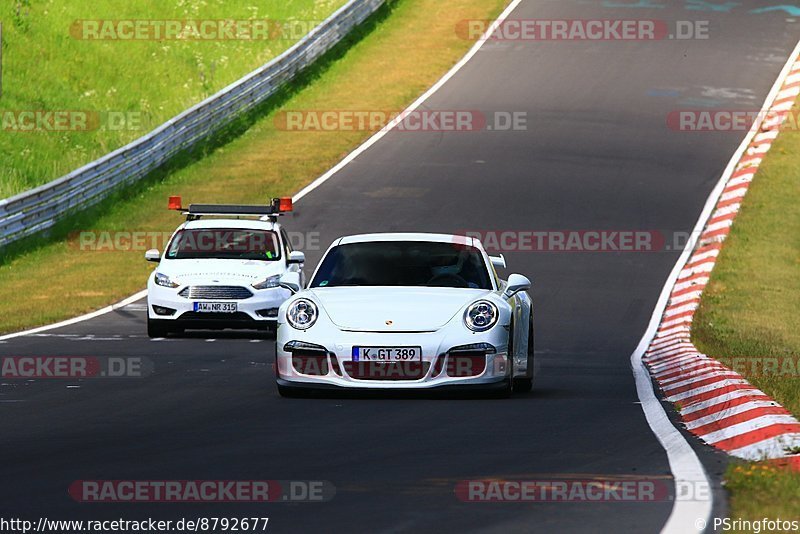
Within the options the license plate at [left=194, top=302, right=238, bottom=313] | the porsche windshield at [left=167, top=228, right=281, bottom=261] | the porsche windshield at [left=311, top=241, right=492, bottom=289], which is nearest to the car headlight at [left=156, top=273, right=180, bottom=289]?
the license plate at [left=194, top=302, right=238, bottom=313]

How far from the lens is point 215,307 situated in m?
19.8

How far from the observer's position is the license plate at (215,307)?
19719 millimetres

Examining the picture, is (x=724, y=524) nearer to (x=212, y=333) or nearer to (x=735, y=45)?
(x=212, y=333)

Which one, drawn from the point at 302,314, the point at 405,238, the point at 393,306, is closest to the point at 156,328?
the point at 405,238

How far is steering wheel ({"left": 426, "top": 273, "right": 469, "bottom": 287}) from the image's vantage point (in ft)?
44.5

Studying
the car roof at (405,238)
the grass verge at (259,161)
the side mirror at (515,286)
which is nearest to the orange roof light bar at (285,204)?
the grass verge at (259,161)

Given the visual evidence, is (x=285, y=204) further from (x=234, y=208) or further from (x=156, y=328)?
(x=156, y=328)

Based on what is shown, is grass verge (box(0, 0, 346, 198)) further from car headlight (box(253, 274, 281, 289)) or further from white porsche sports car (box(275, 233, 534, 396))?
white porsche sports car (box(275, 233, 534, 396))

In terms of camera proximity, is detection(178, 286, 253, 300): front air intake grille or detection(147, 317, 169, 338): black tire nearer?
detection(147, 317, 169, 338): black tire

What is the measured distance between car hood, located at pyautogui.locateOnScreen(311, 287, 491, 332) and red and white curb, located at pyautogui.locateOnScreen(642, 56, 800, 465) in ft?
6.18

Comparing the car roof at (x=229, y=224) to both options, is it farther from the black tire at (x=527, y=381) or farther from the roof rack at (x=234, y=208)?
the black tire at (x=527, y=381)

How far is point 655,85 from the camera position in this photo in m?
39.4

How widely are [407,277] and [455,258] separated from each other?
0.55m

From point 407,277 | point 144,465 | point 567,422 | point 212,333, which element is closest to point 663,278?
point 212,333
